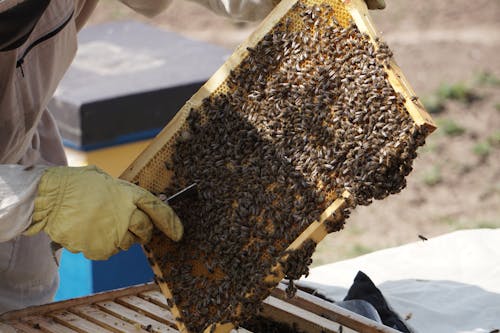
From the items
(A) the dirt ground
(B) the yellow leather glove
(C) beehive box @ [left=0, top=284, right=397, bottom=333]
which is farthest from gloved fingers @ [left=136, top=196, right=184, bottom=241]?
(A) the dirt ground

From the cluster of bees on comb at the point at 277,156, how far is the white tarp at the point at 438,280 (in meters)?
1.12

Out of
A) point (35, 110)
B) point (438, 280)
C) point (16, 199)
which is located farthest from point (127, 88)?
point (16, 199)

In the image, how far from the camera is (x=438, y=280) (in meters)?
4.18

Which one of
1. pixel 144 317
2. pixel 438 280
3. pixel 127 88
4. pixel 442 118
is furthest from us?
pixel 442 118

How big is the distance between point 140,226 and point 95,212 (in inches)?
6.5

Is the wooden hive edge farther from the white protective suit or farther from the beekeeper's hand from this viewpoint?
the beekeeper's hand

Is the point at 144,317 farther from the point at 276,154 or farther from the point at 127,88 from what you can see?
the point at 127,88

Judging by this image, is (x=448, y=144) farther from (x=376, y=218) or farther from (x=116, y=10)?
(x=116, y=10)

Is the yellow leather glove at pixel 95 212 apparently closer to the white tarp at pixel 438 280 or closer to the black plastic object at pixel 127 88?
the white tarp at pixel 438 280

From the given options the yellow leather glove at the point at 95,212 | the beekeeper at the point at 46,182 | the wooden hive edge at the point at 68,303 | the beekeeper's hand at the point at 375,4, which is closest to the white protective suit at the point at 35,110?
the beekeeper at the point at 46,182

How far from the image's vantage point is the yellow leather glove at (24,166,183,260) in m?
2.92

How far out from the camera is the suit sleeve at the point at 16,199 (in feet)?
9.68

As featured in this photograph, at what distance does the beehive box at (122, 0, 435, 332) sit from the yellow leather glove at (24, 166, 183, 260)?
7.3 inches

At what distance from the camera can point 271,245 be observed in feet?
9.43
